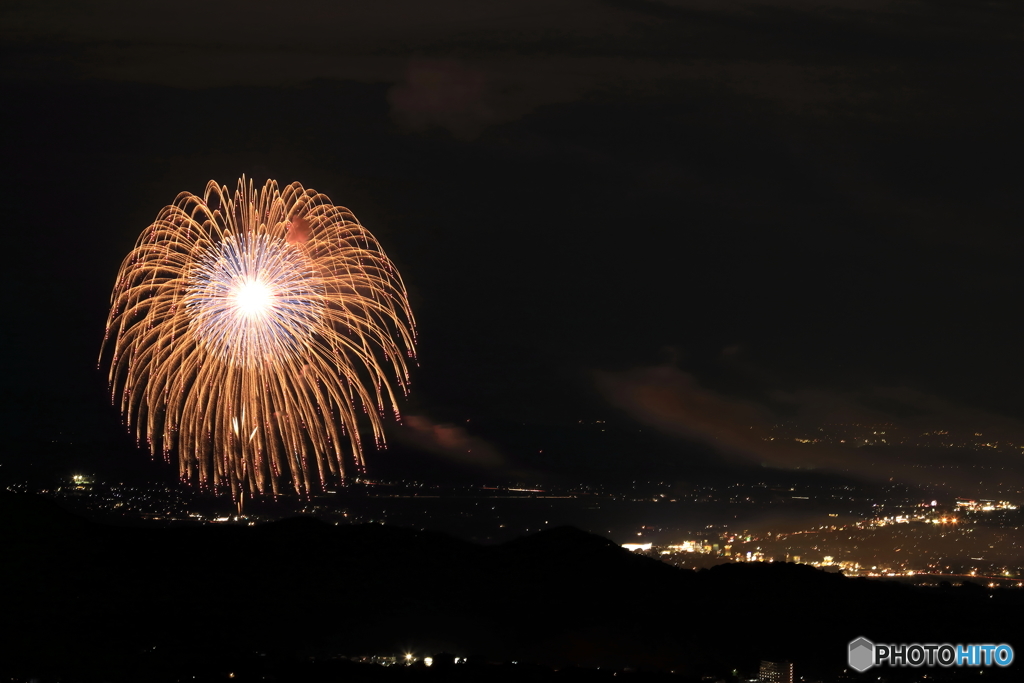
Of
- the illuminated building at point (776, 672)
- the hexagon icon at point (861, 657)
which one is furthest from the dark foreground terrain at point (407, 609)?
the hexagon icon at point (861, 657)

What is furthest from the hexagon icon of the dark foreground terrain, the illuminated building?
the illuminated building

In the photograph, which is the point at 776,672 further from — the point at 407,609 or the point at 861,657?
the point at 407,609

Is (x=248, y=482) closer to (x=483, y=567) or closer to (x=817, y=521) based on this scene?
(x=483, y=567)

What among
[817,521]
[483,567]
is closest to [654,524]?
[817,521]

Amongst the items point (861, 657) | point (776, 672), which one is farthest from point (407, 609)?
point (861, 657)

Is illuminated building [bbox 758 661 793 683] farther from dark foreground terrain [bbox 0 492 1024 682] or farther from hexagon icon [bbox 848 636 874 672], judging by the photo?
hexagon icon [bbox 848 636 874 672]

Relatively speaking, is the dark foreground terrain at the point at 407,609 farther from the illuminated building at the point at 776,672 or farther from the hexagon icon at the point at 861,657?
the hexagon icon at the point at 861,657
